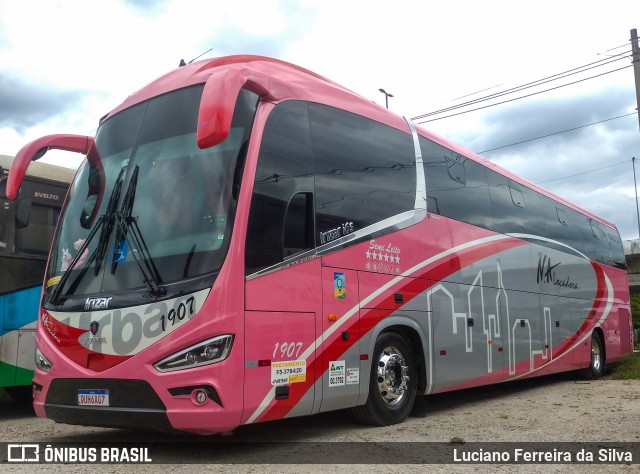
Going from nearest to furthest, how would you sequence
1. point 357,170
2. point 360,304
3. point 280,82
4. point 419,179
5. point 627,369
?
point 280,82 → point 360,304 → point 357,170 → point 419,179 → point 627,369

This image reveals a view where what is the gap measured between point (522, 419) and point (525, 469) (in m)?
2.94

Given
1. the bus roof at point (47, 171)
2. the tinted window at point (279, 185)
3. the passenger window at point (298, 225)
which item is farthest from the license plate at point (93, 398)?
the bus roof at point (47, 171)

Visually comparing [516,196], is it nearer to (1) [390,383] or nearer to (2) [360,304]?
(1) [390,383]

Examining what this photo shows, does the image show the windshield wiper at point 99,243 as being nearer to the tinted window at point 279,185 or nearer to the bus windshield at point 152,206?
the bus windshield at point 152,206

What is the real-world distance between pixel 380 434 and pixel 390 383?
819 mm

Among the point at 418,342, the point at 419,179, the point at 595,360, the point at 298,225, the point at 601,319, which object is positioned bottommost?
the point at 595,360

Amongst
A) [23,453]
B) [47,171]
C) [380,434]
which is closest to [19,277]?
[47,171]

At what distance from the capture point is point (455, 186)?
383 inches

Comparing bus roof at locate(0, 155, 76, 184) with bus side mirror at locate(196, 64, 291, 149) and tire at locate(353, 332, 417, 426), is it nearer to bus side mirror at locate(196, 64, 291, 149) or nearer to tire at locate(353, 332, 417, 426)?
bus side mirror at locate(196, 64, 291, 149)

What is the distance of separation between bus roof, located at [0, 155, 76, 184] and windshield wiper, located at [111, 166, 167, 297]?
356 centimetres

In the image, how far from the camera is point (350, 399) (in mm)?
6832

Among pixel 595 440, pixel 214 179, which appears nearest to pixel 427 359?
pixel 595 440

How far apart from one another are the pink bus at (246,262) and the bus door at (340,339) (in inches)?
0.8

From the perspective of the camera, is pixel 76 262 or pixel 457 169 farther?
pixel 457 169
